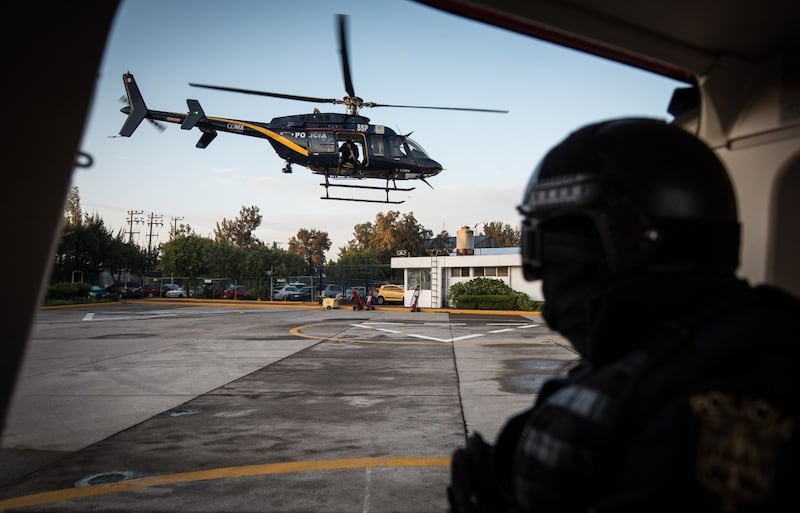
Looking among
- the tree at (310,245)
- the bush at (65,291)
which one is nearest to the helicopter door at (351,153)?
the bush at (65,291)

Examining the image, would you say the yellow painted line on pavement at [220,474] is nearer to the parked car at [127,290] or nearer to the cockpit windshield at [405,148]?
the cockpit windshield at [405,148]

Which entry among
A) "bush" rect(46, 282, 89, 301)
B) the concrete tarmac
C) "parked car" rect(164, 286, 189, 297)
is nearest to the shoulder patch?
the concrete tarmac

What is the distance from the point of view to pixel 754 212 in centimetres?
175

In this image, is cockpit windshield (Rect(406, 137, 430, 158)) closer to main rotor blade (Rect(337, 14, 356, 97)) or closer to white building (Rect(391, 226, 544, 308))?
main rotor blade (Rect(337, 14, 356, 97))

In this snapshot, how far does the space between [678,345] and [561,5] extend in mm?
984

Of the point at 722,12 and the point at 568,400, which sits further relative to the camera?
the point at 722,12

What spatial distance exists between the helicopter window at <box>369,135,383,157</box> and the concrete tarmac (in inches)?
397

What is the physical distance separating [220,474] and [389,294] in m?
29.1

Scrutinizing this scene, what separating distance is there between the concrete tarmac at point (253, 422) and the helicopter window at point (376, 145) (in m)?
10.1

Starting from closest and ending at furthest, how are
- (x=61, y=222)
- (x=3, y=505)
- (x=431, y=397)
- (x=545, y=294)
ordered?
(x=61, y=222) → (x=545, y=294) → (x=3, y=505) → (x=431, y=397)

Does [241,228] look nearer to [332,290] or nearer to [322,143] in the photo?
[332,290]

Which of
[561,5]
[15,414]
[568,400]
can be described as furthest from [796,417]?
[15,414]

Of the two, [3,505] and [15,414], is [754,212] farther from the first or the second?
[15,414]

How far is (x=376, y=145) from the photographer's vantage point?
19.9 meters
